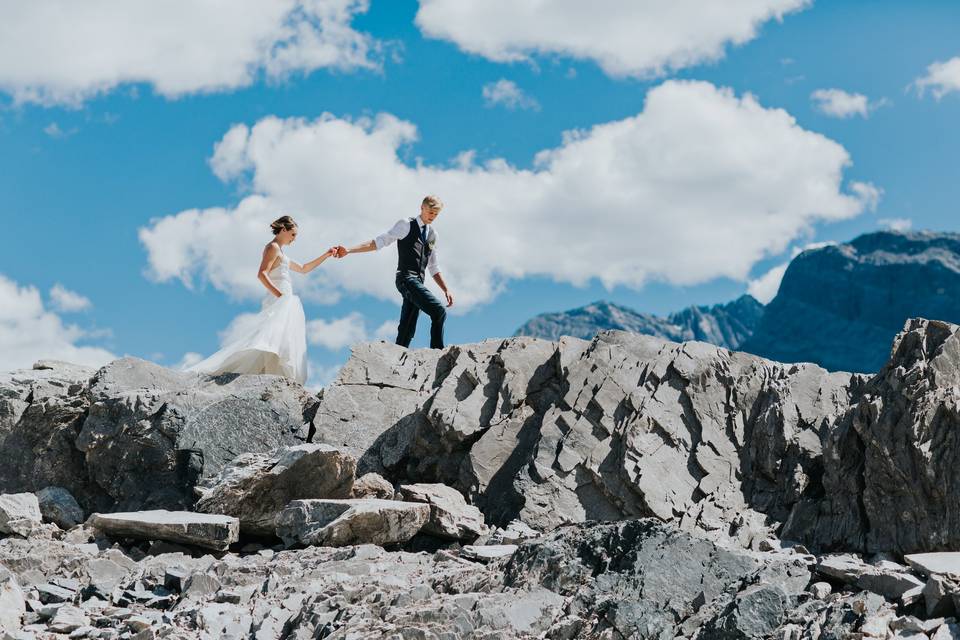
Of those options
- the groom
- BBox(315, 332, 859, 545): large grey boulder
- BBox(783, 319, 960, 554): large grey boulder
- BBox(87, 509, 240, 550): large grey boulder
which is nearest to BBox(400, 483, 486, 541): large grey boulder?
BBox(315, 332, 859, 545): large grey boulder

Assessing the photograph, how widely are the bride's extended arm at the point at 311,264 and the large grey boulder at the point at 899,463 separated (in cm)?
1063

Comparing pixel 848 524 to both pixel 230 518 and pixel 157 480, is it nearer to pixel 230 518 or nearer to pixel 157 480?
pixel 230 518

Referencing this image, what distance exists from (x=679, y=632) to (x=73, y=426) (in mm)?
11963

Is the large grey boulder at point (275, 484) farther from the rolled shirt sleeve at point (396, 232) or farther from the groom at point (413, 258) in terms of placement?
the rolled shirt sleeve at point (396, 232)

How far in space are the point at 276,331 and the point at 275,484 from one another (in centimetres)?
475

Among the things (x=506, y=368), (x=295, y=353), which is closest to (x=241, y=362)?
(x=295, y=353)

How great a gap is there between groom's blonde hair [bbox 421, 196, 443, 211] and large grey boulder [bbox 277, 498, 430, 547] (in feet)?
25.6

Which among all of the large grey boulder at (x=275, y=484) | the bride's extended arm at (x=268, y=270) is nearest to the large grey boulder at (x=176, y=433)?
the large grey boulder at (x=275, y=484)

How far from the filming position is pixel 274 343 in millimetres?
17812

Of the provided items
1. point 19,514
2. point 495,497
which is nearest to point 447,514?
point 495,497

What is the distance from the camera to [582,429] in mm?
14797

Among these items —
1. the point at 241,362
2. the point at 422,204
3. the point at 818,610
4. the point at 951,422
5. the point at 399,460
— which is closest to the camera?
the point at 818,610

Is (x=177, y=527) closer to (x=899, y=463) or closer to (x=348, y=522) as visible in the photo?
(x=348, y=522)

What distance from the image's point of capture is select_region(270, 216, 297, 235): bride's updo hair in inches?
747
